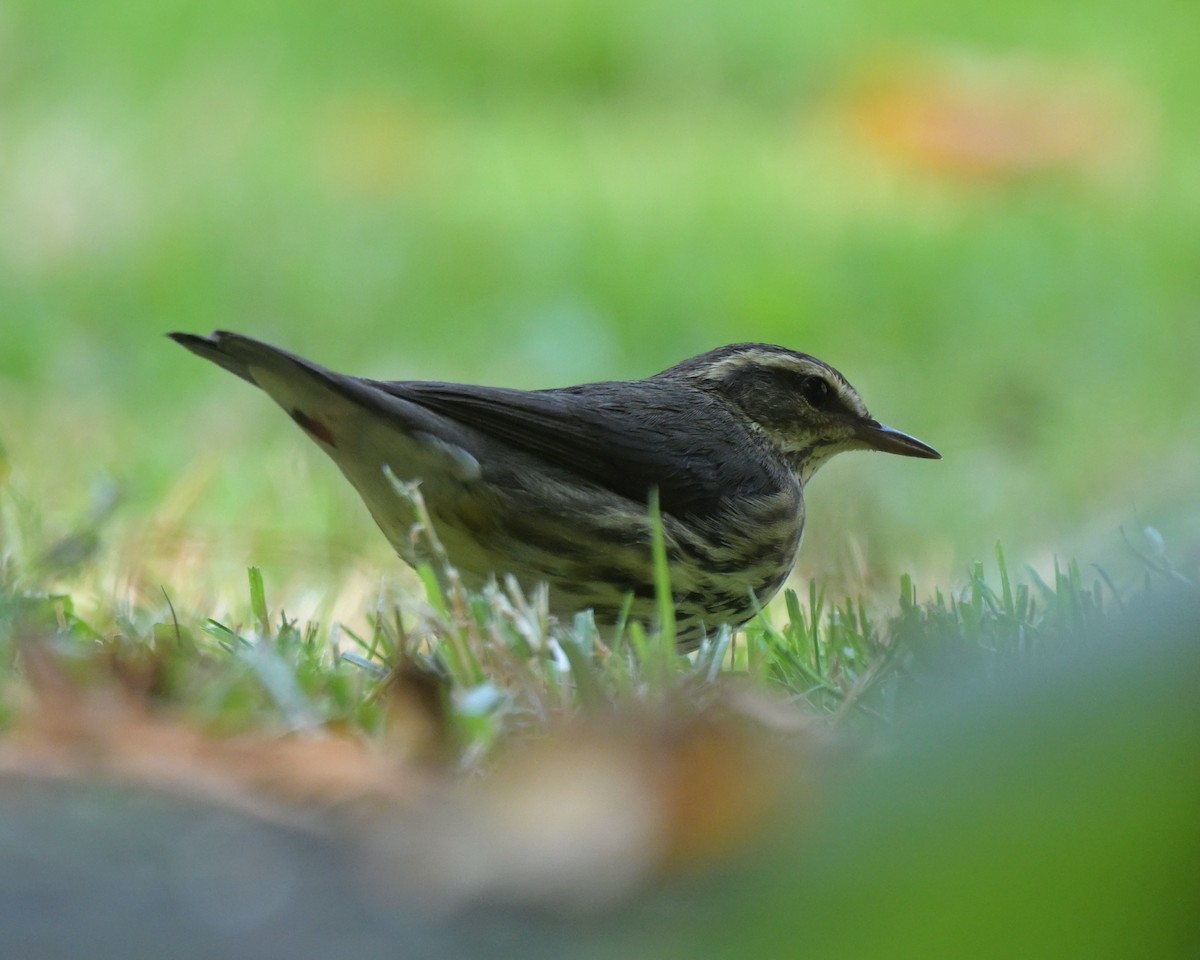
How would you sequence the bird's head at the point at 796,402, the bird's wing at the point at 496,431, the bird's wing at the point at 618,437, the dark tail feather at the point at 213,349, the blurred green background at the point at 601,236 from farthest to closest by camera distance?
1. the blurred green background at the point at 601,236
2. the bird's head at the point at 796,402
3. the bird's wing at the point at 618,437
4. the bird's wing at the point at 496,431
5. the dark tail feather at the point at 213,349

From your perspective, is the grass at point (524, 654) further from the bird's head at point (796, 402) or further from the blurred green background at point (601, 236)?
the bird's head at point (796, 402)

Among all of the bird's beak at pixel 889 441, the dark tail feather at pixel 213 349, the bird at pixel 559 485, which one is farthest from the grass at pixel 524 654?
the bird's beak at pixel 889 441

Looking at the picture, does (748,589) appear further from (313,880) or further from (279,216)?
(279,216)

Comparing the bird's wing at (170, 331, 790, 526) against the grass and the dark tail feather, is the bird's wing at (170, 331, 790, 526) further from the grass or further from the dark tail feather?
the grass

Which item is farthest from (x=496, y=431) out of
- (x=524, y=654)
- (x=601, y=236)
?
(x=601, y=236)

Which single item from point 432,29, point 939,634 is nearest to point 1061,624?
point 939,634

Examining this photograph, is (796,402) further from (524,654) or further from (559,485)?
(524,654)
